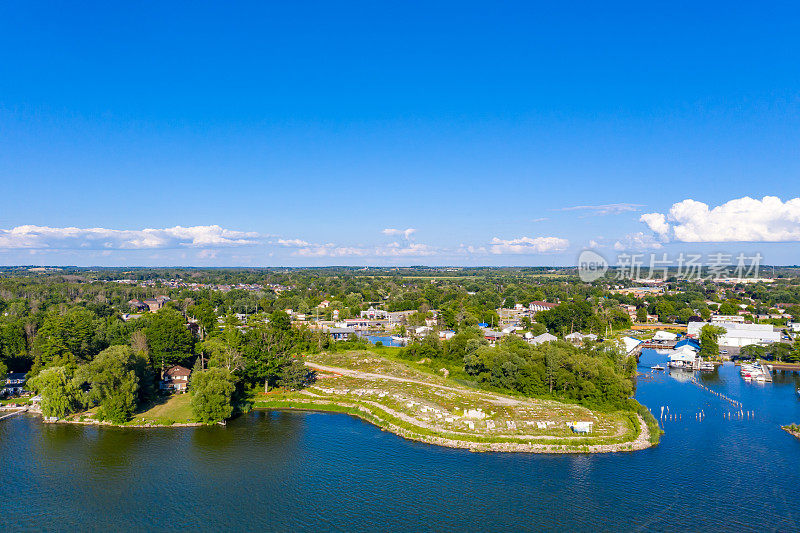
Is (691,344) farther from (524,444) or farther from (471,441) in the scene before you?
(471,441)

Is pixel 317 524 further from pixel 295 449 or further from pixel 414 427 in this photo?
pixel 414 427

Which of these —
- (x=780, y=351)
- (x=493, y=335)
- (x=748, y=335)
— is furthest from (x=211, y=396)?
(x=748, y=335)

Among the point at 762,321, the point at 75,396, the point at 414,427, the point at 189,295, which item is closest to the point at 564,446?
the point at 414,427

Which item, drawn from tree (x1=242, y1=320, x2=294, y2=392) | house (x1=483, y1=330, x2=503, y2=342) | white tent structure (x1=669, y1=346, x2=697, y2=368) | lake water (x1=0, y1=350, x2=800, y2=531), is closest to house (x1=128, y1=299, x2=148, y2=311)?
tree (x1=242, y1=320, x2=294, y2=392)

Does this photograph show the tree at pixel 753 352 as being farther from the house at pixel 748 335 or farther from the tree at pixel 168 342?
the tree at pixel 168 342

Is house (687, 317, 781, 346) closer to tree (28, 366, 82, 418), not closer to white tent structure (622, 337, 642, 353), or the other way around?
white tent structure (622, 337, 642, 353)

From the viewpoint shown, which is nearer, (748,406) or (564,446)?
(564,446)
